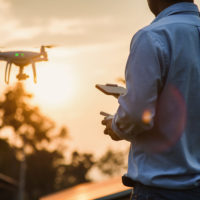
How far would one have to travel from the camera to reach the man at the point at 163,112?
5.69ft

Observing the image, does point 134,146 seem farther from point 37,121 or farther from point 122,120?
point 37,121

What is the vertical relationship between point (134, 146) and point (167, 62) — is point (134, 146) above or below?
below

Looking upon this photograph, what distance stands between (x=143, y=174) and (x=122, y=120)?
0.22 metres

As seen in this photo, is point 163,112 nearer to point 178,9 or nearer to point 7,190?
point 178,9

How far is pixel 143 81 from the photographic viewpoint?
172cm

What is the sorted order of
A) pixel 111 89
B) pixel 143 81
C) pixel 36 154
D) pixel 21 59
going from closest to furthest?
1. pixel 143 81
2. pixel 111 89
3. pixel 21 59
4. pixel 36 154

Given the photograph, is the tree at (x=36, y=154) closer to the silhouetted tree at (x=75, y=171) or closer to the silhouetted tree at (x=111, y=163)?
the silhouetted tree at (x=75, y=171)

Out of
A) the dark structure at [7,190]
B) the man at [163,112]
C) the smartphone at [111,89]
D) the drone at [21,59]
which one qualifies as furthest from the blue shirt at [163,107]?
the dark structure at [7,190]

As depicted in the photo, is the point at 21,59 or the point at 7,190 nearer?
the point at 21,59

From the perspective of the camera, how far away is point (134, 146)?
73.4 inches

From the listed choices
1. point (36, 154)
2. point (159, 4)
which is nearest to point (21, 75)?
point (159, 4)

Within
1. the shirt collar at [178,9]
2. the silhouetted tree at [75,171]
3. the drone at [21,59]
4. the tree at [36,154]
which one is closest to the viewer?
the shirt collar at [178,9]

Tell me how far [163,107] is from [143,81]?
15cm

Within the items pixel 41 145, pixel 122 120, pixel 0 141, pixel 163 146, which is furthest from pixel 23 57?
pixel 41 145
